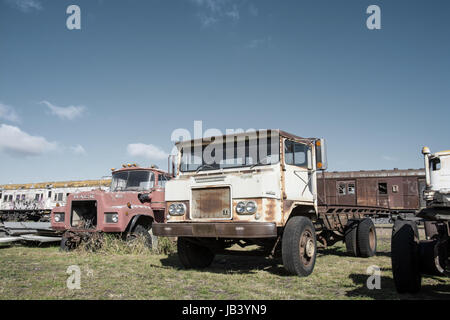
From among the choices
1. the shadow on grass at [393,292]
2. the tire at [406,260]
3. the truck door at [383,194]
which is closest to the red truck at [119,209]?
the shadow on grass at [393,292]

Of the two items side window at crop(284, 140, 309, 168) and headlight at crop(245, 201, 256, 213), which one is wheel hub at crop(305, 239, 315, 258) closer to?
headlight at crop(245, 201, 256, 213)

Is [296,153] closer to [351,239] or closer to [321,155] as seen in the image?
[321,155]

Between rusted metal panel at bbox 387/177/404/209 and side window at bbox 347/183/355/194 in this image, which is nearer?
rusted metal panel at bbox 387/177/404/209

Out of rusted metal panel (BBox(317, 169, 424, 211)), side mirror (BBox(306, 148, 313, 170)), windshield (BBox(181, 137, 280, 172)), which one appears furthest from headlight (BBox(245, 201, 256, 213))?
rusted metal panel (BBox(317, 169, 424, 211))

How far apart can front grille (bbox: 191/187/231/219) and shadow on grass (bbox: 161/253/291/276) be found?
3.76 ft

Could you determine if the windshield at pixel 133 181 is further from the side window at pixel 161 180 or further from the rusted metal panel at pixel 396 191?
the rusted metal panel at pixel 396 191

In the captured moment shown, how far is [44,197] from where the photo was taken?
2525 cm

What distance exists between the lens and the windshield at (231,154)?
236 inches

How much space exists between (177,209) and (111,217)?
9.35ft

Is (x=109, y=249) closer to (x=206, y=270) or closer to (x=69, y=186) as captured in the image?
(x=206, y=270)

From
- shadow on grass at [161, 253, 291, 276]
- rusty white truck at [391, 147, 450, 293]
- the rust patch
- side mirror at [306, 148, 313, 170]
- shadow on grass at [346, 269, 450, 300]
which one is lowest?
shadow on grass at [161, 253, 291, 276]

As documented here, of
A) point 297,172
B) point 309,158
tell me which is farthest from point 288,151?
point 309,158

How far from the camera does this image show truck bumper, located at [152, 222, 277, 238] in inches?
202
